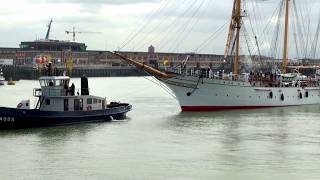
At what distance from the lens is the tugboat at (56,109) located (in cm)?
4156

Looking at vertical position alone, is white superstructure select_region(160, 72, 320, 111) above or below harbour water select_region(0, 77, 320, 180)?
above

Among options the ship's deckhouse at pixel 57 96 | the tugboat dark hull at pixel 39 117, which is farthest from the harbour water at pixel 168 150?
the ship's deckhouse at pixel 57 96

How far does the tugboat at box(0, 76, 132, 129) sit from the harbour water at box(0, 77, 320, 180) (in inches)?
27.5

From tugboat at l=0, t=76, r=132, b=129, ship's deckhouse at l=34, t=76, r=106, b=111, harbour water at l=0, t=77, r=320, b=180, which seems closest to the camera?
harbour water at l=0, t=77, r=320, b=180

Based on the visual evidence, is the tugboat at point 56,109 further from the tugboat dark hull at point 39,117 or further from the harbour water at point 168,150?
the harbour water at point 168,150

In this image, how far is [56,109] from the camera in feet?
146

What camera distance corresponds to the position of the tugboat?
41.6 m

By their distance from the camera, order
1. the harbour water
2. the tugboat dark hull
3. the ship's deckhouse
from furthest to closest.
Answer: the ship's deckhouse < the tugboat dark hull < the harbour water

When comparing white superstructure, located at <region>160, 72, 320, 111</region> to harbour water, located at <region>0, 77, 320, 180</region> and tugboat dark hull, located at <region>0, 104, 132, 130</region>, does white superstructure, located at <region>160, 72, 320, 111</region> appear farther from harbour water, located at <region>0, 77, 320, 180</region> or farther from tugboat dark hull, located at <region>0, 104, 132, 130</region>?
tugboat dark hull, located at <region>0, 104, 132, 130</region>

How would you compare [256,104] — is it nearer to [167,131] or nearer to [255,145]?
[167,131]

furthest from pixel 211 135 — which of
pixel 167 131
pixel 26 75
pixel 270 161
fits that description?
pixel 26 75

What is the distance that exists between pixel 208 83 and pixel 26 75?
143 m

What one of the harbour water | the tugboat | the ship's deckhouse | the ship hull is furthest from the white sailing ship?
the ship's deckhouse

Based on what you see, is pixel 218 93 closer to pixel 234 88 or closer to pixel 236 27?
pixel 234 88
